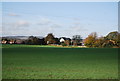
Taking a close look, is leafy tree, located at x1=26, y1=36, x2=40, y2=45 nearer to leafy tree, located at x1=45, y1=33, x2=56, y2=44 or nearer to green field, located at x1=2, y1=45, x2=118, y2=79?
leafy tree, located at x1=45, y1=33, x2=56, y2=44

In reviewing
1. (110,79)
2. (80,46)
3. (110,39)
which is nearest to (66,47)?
(80,46)

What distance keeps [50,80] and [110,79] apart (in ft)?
5.26

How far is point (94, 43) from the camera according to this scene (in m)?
22.6

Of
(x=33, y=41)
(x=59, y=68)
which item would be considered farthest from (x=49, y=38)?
(x=59, y=68)

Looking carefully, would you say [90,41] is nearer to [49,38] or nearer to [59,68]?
[49,38]

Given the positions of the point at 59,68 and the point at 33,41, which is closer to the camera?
the point at 59,68

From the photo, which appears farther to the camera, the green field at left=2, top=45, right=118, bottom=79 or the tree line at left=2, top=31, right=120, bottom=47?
the tree line at left=2, top=31, right=120, bottom=47

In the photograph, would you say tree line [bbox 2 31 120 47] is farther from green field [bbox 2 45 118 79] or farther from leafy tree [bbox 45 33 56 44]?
green field [bbox 2 45 118 79]

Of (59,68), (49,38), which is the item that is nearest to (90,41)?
(49,38)

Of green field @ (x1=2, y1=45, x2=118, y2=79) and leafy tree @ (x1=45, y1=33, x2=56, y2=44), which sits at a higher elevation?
leafy tree @ (x1=45, y1=33, x2=56, y2=44)

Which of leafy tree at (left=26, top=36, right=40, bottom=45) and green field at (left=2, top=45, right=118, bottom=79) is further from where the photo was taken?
leafy tree at (left=26, top=36, right=40, bottom=45)

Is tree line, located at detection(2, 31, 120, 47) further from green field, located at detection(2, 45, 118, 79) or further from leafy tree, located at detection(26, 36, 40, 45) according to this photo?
green field, located at detection(2, 45, 118, 79)

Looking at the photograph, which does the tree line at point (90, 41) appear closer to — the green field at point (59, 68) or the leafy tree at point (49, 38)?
the leafy tree at point (49, 38)

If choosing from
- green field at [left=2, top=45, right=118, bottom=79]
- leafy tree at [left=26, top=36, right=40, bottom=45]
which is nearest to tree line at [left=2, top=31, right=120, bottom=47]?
leafy tree at [left=26, top=36, right=40, bottom=45]
